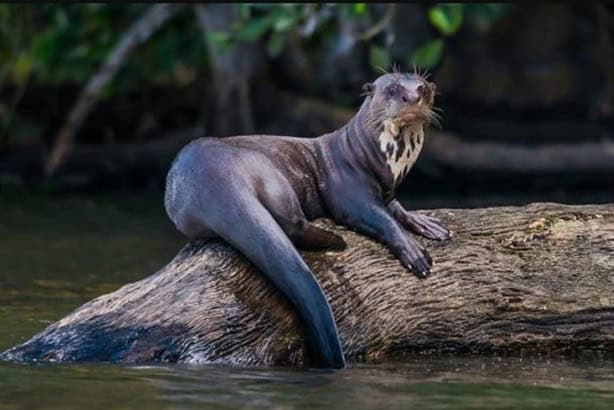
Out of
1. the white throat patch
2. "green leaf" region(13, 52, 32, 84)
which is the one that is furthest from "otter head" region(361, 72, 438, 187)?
"green leaf" region(13, 52, 32, 84)

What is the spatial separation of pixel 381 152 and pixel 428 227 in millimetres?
346

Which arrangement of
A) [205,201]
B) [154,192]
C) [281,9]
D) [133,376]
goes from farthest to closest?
[154,192] < [281,9] < [205,201] < [133,376]

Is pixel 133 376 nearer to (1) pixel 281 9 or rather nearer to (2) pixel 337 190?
(2) pixel 337 190

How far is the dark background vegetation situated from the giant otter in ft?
18.2

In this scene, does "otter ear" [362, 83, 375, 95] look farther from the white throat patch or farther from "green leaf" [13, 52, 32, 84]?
"green leaf" [13, 52, 32, 84]

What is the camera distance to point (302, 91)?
14.3 metres

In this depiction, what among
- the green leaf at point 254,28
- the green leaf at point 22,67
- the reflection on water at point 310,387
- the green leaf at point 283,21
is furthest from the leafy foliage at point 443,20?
the green leaf at point 22,67

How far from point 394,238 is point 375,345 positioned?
407 millimetres

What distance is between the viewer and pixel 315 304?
18.2 ft

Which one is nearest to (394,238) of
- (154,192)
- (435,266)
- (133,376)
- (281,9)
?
(435,266)

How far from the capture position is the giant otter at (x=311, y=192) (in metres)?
5.60

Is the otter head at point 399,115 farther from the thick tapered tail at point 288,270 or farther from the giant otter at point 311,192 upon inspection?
the thick tapered tail at point 288,270

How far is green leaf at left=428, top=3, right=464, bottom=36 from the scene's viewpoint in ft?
34.6

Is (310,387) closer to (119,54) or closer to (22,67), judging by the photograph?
(119,54)
